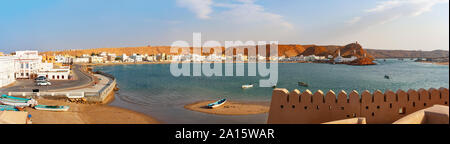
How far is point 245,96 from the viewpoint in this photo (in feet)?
96.0

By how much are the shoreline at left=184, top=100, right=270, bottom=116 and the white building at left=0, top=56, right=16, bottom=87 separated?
18208 millimetres

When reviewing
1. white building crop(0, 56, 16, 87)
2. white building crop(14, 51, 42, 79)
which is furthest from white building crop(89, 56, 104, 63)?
white building crop(0, 56, 16, 87)

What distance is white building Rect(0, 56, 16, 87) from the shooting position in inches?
1024

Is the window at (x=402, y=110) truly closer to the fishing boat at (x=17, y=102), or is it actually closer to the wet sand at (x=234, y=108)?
the wet sand at (x=234, y=108)

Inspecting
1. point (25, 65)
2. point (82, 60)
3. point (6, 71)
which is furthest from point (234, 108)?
point (82, 60)

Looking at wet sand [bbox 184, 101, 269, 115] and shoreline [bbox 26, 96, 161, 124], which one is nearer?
shoreline [bbox 26, 96, 161, 124]

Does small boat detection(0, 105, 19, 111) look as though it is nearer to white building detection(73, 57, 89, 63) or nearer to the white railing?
the white railing

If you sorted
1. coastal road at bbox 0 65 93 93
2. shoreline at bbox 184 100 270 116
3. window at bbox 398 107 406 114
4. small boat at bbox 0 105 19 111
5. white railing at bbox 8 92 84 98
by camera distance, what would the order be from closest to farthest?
1. window at bbox 398 107 406 114
2. small boat at bbox 0 105 19 111
3. shoreline at bbox 184 100 270 116
4. white railing at bbox 8 92 84 98
5. coastal road at bbox 0 65 93 93

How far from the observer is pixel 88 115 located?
18.2m

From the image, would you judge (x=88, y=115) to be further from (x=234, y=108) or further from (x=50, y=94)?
(x=234, y=108)

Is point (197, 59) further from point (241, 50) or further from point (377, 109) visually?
point (377, 109)

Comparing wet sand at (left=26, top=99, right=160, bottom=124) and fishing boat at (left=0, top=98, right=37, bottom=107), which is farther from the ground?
fishing boat at (left=0, top=98, right=37, bottom=107)
